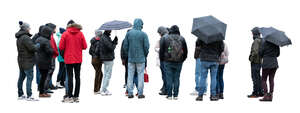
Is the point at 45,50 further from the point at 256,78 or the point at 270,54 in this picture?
the point at 270,54

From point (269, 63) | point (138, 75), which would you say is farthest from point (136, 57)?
point (269, 63)

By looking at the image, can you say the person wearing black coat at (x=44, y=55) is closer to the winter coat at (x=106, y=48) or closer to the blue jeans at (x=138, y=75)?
the winter coat at (x=106, y=48)

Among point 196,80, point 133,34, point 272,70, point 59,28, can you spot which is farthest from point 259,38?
point 59,28

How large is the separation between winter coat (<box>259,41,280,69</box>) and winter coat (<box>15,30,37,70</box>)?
714cm

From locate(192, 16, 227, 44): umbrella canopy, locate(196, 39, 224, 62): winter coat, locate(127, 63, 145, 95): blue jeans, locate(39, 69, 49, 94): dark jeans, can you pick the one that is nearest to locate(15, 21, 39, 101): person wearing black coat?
Answer: locate(39, 69, 49, 94): dark jeans

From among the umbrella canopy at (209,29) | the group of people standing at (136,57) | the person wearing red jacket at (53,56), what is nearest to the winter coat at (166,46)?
the group of people standing at (136,57)

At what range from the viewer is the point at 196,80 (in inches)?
606

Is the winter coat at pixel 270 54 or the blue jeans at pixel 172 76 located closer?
the winter coat at pixel 270 54

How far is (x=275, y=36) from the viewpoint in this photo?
551 inches

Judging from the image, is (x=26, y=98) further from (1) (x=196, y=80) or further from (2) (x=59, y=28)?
(1) (x=196, y=80)

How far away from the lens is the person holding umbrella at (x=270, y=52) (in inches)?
551

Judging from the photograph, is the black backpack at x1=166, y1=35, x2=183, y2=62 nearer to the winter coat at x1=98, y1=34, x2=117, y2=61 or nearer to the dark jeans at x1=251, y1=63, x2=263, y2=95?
the winter coat at x1=98, y1=34, x2=117, y2=61

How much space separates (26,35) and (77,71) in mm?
1955

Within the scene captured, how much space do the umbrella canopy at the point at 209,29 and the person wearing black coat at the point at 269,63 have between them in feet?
5.04
